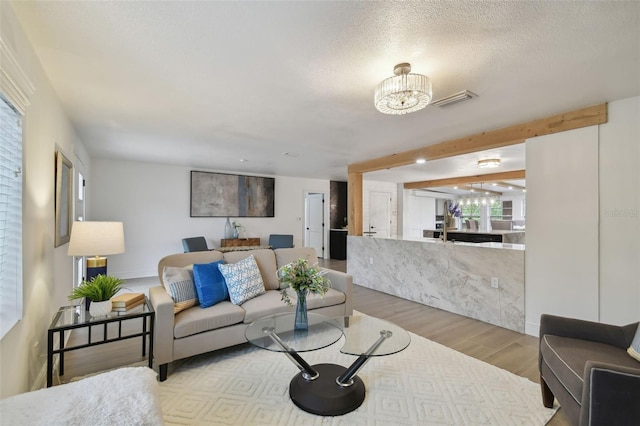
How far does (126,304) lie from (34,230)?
2.60ft

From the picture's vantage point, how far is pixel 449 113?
291 cm

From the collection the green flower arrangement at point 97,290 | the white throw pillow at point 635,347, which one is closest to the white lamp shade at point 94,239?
the green flower arrangement at point 97,290

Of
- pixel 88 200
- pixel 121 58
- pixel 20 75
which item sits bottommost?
pixel 88 200

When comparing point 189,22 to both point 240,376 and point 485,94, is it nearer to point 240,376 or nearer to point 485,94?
point 485,94

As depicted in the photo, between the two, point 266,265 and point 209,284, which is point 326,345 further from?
point 266,265

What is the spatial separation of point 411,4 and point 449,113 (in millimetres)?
1710

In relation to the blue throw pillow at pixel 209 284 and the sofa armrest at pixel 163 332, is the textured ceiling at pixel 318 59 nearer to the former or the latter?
the blue throw pillow at pixel 209 284

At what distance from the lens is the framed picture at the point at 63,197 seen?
2559 millimetres

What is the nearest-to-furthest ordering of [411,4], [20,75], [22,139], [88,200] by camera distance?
1. [411,4]
2. [20,75]
3. [22,139]
4. [88,200]

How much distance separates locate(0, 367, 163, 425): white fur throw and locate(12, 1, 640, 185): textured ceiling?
1.80 meters

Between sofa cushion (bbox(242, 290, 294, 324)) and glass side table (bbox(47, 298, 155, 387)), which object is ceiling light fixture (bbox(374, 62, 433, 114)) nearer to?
sofa cushion (bbox(242, 290, 294, 324))

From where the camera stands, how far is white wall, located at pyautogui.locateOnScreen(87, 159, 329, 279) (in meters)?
5.47

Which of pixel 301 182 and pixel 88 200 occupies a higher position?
pixel 301 182

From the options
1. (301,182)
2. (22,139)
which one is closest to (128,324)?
(22,139)
